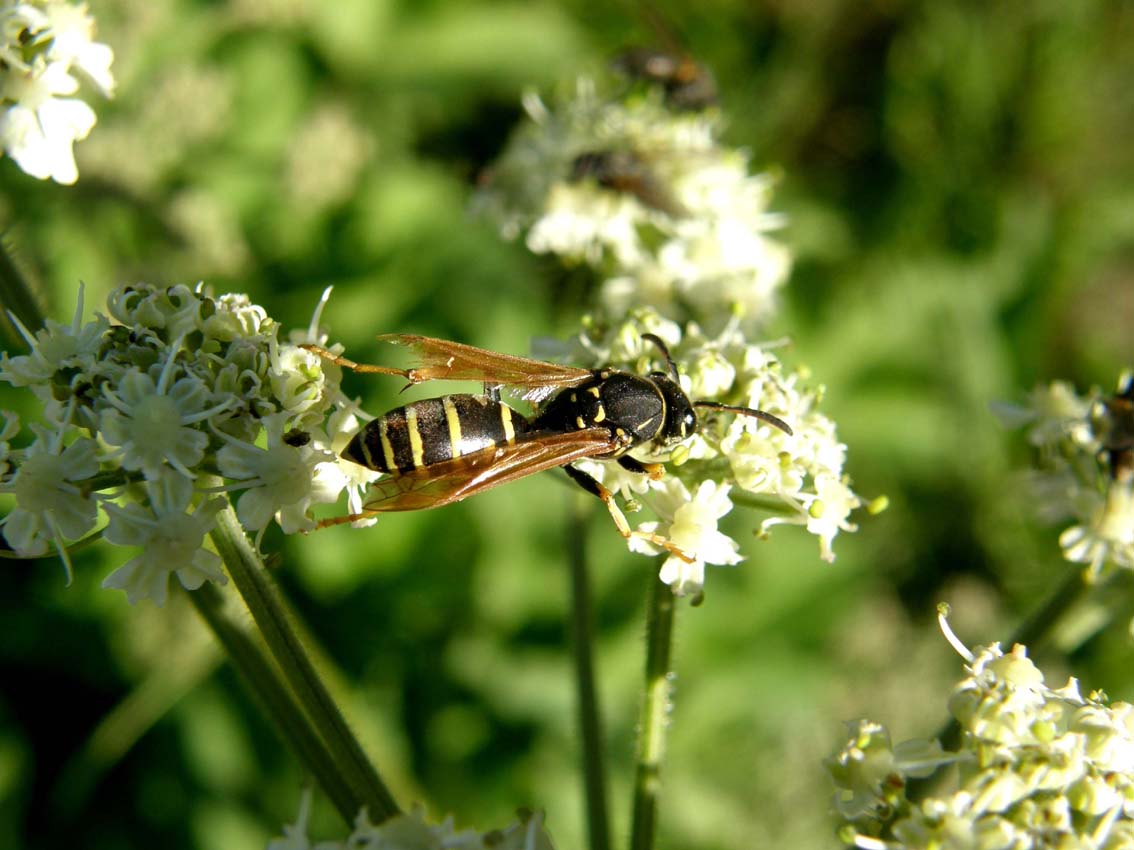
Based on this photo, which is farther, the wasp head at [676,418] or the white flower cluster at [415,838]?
the wasp head at [676,418]

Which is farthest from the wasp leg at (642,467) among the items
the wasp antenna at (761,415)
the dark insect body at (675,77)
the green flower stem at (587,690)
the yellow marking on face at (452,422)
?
the dark insect body at (675,77)

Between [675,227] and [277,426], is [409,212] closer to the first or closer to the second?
[675,227]

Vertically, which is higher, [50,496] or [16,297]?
[16,297]

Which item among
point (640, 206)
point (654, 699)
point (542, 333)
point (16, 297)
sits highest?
point (542, 333)

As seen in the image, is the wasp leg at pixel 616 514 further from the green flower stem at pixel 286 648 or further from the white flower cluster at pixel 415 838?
the green flower stem at pixel 286 648

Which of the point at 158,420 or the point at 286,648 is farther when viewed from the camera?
the point at 286,648

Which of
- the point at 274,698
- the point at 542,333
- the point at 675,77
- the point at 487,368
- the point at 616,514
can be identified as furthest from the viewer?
the point at 542,333

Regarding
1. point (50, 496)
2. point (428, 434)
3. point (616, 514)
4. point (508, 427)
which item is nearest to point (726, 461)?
point (616, 514)

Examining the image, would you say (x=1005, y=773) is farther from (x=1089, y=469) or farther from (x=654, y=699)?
(x=1089, y=469)
